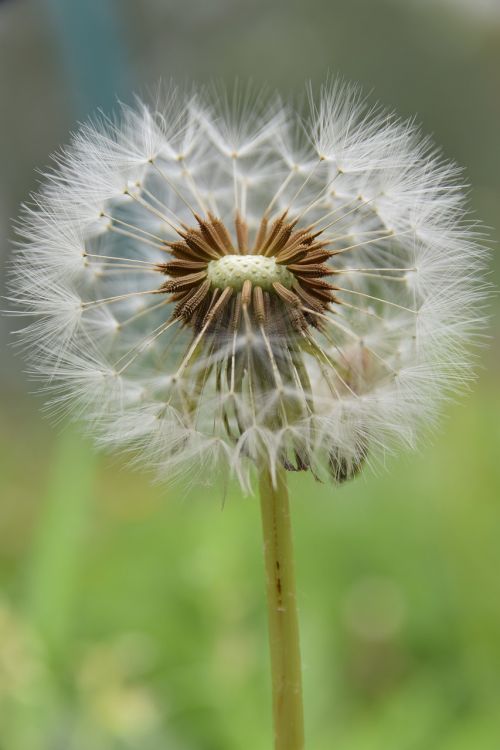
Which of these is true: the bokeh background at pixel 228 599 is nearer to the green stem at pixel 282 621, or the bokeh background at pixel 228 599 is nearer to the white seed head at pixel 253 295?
the white seed head at pixel 253 295

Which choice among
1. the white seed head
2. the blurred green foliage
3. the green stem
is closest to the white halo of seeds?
the white seed head

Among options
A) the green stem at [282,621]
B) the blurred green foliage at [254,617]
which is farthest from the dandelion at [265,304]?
the blurred green foliage at [254,617]

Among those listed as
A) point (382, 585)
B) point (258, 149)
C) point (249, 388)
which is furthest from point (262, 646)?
point (249, 388)

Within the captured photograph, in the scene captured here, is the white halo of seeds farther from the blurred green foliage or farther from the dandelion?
the blurred green foliage

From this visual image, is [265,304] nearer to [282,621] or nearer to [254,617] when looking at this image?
[282,621]

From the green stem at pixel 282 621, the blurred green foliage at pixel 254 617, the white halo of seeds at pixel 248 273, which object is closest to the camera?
the green stem at pixel 282 621

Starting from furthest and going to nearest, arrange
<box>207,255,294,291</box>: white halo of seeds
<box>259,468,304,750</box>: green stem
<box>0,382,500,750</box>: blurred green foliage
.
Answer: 1. <box>0,382,500,750</box>: blurred green foliage
2. <box>207,255,294,291</box>: white halo of seeds
3. <box>259,468,304,750</box>: green stem
